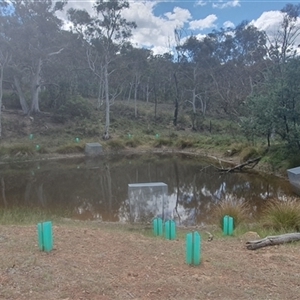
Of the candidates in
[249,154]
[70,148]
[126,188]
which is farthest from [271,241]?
[70,148]

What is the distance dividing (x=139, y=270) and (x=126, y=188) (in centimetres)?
743

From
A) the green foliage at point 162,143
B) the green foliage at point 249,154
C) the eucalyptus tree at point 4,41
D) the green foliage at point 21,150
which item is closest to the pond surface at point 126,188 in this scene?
the green foliage at point 21,150

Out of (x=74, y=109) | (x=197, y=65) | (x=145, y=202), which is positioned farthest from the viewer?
(x=197, y=65)

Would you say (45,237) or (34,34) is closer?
(45,237)

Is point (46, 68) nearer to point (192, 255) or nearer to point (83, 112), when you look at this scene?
point (83, 112)

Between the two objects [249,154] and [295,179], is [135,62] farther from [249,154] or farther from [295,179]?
[295,179]

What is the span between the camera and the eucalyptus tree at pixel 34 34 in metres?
21.3

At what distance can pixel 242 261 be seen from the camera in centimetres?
357

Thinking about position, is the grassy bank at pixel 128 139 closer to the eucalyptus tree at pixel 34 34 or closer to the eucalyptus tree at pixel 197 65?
the eucalyptus tree at pixel 34 34

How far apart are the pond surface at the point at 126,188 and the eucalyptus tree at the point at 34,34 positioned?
9.45 m

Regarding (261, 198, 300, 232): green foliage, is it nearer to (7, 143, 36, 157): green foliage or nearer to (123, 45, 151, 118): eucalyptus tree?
(7, 143, 36, 157): green foliage

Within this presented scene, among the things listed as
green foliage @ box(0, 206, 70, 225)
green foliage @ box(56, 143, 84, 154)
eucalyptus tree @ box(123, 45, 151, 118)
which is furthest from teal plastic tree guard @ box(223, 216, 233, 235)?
eucalyptus tree @ box(123, 45, 151, 118)

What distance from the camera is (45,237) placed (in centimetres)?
366

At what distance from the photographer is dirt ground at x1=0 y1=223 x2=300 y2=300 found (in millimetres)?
2791
